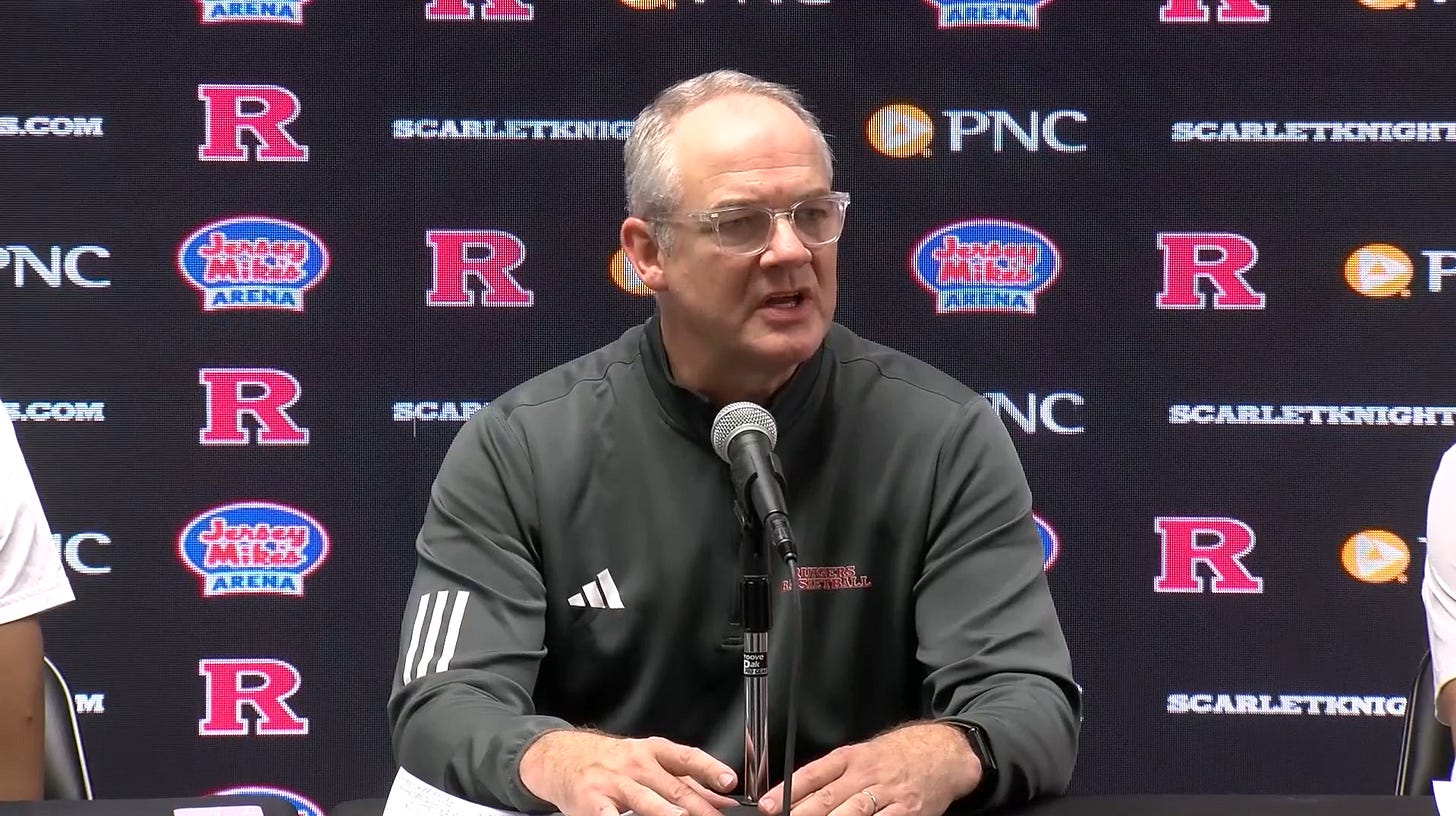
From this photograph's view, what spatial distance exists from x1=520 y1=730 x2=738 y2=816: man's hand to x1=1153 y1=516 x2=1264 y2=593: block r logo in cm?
185

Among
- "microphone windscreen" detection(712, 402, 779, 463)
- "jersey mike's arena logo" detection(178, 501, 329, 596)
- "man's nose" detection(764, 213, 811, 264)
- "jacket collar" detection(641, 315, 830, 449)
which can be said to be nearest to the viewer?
"microphone windscreen" detection(712, 402, 779, 463)

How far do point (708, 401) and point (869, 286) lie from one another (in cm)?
119

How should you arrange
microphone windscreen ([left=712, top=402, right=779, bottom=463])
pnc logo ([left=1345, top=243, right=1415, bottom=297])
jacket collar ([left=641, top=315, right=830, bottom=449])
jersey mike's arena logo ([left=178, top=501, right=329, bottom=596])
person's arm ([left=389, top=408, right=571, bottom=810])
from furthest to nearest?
1. jersey mike's arena logo ([left=178, top=501, right=329, bottom=596])
2. pnc logo ([left=1345, top=243, right=1415, bottom=297])
3. jacket collar ([left=641, top=315, right=830, bottom=449])
4. person's arm ([left=389, top=408, right=571, bottom=810])
5. microphone windscreen ([left=712, top=402, right=779, bottom=463])

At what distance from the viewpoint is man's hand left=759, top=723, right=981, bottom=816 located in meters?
1.24

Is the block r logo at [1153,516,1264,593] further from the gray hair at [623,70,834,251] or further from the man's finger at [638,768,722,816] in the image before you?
the man's finger at [638,768,722,816]

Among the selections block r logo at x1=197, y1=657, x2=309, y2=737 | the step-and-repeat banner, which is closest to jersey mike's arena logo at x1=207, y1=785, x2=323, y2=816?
block r logo at x1=197, y1=657, x2=309, y2=737

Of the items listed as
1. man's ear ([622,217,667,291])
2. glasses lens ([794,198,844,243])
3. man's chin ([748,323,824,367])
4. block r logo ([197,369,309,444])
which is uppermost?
glasses lens ([794,198,844,243])

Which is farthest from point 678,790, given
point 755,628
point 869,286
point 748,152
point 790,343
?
point 869,286

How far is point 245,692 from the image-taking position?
9.75 feet

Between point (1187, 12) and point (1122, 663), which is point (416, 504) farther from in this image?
point (1187, 12)

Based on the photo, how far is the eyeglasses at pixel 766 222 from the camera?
5.37 feet

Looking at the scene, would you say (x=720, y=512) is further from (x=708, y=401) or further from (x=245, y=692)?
(x=245, y=692)

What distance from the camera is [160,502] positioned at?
2.93 metres

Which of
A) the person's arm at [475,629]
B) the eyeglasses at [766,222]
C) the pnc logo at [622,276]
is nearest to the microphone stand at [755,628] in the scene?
the person's arm at [475,629]
